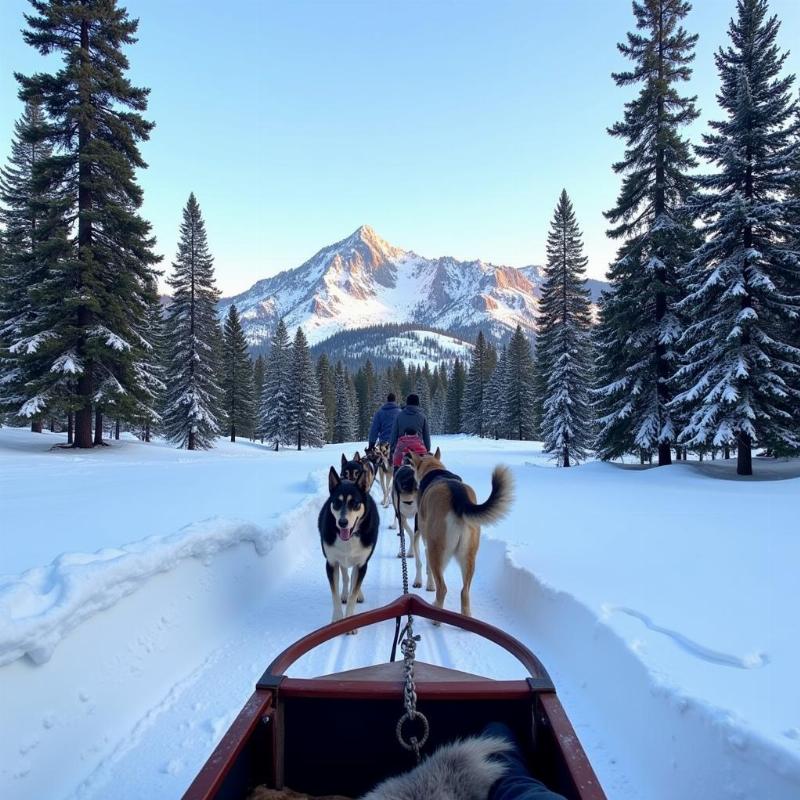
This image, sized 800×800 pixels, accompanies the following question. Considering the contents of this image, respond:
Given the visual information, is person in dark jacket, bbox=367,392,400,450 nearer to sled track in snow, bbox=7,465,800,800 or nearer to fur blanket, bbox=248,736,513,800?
sled track in snow, bbox=7,465,800,800

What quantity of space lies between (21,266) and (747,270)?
27.0 m

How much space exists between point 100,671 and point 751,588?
5.59m

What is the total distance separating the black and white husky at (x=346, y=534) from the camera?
488cm

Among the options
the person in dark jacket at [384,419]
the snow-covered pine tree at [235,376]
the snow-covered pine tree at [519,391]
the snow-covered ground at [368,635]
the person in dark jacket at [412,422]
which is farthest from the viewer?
the snow-covered pine tree at [519,391]

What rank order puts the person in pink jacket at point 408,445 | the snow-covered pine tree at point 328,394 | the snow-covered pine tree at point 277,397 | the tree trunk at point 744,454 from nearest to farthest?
the person in pink jacket at point 408,445 → the tree trunk at point 744,454 → the snow-covered pine tree at point 277,397 → the snow-covered pine tree at point 328,394

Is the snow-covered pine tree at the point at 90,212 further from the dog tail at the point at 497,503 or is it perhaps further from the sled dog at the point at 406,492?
the dog tail at the point at 497,503

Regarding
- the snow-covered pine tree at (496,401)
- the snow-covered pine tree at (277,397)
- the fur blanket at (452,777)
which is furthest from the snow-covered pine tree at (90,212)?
the snow-covered pine tree at (496,401)

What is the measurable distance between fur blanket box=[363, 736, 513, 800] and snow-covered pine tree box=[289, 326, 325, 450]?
43590 mm

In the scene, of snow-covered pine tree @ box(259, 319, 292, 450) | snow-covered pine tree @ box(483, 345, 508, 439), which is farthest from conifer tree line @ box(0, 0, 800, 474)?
snow-covered pine tree @ box(483, 345, 508, 439)

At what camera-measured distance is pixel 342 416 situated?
64438 mm

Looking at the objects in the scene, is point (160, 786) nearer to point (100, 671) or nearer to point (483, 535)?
point (100, 671)

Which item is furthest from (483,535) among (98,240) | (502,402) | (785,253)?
(502,402)

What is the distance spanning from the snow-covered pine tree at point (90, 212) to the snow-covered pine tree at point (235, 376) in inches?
871

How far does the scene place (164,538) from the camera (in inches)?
195
